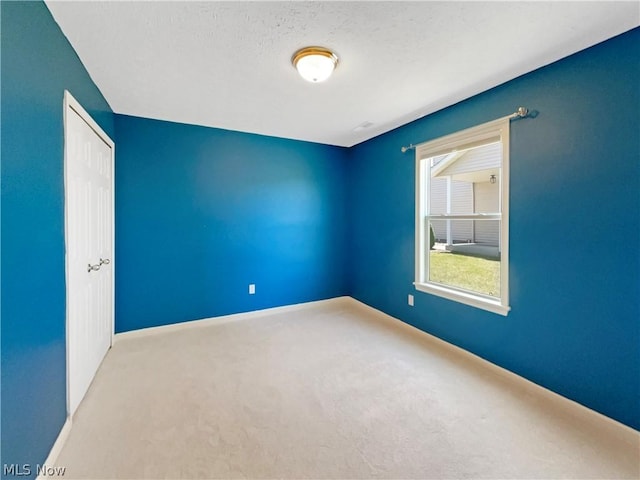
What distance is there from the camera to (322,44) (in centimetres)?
185

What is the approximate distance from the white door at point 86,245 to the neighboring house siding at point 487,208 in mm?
3221

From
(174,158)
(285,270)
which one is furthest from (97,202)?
(285,270)

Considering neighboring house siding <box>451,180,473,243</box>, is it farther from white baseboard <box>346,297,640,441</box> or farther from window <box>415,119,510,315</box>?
white baseboard <box>346,297,640,441</box>

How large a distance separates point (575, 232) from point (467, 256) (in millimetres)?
1007

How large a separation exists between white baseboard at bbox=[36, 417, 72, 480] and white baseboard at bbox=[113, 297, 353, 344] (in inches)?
57.1

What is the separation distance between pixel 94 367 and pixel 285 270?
2.31 metres

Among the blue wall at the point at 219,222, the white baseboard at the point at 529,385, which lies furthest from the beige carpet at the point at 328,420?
the blue wall at the point at 219,222

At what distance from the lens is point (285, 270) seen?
13.5ft

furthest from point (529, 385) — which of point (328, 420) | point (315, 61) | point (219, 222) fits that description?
point (219, 222)

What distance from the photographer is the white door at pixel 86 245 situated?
1822mm

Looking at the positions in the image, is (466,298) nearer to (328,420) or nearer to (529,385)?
(529,385)

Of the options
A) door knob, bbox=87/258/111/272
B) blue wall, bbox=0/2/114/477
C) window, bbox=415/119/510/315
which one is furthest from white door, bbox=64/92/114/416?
window, bbox=415/119/510/315

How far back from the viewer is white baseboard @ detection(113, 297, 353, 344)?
3.21 metres

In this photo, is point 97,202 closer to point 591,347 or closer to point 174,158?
point 174,158
